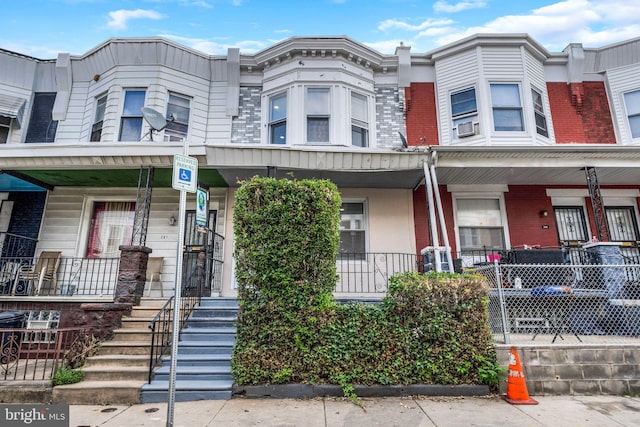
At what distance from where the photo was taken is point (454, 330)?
445 centimetres

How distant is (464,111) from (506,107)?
1.02 metres

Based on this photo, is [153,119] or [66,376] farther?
[153,119]

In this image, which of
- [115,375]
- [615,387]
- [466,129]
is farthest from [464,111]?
[115,375]

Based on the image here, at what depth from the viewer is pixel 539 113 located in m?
8.97

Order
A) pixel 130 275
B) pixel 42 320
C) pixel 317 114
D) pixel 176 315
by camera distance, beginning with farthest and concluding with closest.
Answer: pixel 317 114, pixel 42 320, pixel 130 275, pixel 176 315

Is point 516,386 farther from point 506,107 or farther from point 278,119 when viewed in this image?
point 278,119

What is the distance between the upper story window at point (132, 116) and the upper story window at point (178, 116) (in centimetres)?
71

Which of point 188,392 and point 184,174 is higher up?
point 184,174

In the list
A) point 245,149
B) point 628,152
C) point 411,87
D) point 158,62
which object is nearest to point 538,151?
point 628,152

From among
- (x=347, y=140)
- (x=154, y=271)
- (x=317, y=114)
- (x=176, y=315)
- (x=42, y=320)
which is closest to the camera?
(x=176, y=315)

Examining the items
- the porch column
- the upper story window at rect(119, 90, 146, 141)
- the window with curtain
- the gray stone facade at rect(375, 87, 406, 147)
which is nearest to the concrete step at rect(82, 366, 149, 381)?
the porch column

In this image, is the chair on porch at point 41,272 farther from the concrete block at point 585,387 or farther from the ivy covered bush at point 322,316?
the concrete block at point 585,387

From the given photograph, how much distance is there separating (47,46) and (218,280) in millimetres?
8581

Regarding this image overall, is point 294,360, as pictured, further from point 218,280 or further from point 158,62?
point 158,62
